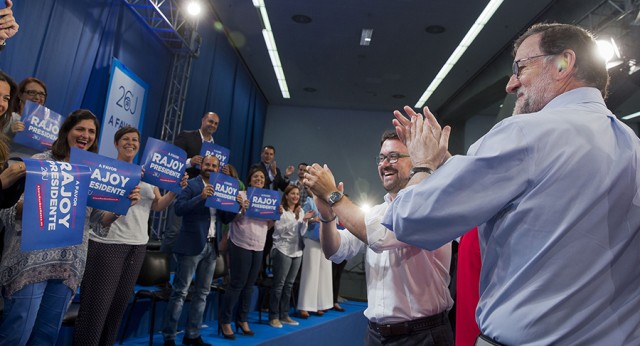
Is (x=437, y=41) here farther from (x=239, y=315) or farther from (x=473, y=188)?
(x=473, y=188)

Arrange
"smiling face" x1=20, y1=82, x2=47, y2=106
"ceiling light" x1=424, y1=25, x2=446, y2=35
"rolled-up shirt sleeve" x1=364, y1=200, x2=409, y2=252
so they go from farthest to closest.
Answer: "ceiling light" x1=424, y1=25, x2=446, y2=35
"smiling face" x1=20, y1=82, x2=47, y2=106
"rolled-up shirt sleeve" x1=364, y1=200, x2=409, y2=252

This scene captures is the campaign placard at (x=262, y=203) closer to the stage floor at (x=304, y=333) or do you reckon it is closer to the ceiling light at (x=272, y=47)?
the stage floor at (x=304, y=333)

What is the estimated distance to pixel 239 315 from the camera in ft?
14.4

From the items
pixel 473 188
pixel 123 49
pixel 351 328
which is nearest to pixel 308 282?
pixel 351 328

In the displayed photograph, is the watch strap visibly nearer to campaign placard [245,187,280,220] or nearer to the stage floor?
the stage floor

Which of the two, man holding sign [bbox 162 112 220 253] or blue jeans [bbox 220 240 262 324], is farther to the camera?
man holding sign [bbox 162 112 220 253]

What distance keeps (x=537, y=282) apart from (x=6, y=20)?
2245 mm

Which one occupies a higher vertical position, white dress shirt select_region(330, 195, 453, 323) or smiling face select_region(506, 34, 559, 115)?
smiling face select_region(506, 34, 559, 115)

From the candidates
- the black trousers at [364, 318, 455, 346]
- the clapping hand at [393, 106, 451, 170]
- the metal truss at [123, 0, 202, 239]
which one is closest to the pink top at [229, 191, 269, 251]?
the metal truss at [123, 0, 202, 239]

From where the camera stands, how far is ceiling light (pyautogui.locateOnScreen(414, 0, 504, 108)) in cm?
673

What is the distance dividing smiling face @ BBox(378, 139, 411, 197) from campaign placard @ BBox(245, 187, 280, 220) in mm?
2668

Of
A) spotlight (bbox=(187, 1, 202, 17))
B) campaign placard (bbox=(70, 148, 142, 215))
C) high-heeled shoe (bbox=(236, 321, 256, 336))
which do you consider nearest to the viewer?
campaign placard (bbox=(70, 148, 142, 215))

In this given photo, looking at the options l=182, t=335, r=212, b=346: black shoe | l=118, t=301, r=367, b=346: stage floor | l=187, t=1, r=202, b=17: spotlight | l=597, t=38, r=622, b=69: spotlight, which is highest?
l=187, t=1, r=202, b=17: spotlight

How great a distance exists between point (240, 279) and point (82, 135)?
2388 millimetres
